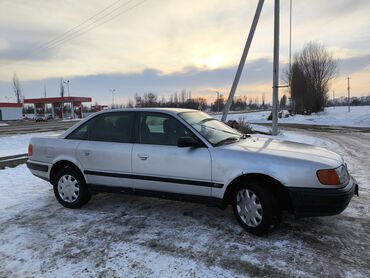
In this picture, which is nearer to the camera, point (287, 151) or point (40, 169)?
point (287, 151)

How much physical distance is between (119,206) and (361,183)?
15.9ft

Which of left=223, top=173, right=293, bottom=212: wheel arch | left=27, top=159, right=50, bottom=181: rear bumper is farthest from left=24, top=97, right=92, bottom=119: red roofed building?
left=223, top=173, right=293, bottom=212: wheel arch

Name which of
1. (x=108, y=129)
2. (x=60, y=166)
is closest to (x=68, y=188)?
(x=60, y=166)

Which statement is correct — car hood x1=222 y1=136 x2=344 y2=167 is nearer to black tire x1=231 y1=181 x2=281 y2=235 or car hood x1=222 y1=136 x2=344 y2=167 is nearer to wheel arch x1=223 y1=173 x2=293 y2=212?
wheel arch x1=223 y1=173 x2=293 y2=212

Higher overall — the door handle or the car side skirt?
the door handle

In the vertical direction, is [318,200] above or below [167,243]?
above

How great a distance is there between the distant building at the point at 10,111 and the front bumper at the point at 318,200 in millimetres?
74307

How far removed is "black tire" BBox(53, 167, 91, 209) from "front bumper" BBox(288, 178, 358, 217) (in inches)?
126

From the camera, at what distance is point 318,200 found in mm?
3760

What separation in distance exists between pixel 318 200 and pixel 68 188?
377cm

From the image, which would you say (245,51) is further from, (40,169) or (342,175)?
(342,175)

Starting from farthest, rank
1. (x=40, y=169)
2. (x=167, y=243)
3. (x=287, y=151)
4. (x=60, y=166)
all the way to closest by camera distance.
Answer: (x=40, y=169) → (x=60, y=166) → (x=287, y=151) → (x=167, y=243)

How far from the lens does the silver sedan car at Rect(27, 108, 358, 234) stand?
3844 millimetres

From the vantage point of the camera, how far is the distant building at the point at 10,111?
6725 cm
